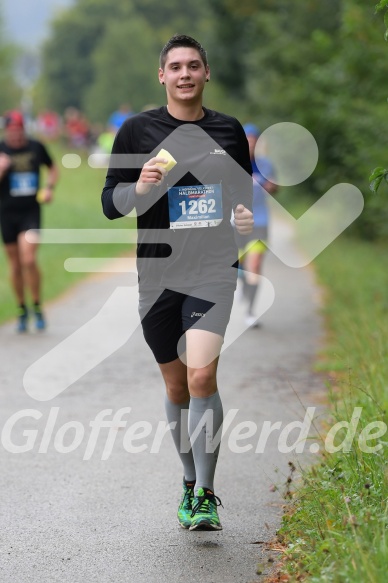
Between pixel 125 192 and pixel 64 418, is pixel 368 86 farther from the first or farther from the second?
pixel 125 192

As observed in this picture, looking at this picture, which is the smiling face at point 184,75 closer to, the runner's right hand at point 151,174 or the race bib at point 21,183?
the runner's right hand at point 151,174

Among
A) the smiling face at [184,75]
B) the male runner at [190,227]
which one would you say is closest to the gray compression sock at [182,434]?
the male runner at [190,227]

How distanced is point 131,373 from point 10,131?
11.5 feet

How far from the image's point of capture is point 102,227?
29469mm

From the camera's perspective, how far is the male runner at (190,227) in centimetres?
531

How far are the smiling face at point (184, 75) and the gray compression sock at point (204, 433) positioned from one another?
137 centimetres

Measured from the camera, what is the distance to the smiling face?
529cm

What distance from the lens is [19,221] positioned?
39.1 ft

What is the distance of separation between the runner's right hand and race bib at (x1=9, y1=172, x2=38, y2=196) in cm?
689

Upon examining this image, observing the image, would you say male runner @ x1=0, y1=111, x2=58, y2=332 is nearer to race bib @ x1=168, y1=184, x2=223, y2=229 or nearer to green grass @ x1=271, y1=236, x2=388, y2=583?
green grass @ x1=271, y1=236, x2=388, y2=583

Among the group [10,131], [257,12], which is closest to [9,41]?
[257,12]

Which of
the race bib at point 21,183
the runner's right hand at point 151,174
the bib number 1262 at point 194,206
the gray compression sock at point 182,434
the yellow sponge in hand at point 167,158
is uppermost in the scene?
the race bib at point 21,183

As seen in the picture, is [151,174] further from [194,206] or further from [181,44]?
[181,44]

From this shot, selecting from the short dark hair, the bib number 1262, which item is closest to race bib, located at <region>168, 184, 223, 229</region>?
the bib number 1262
